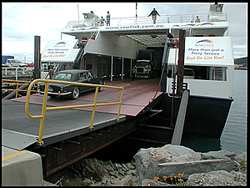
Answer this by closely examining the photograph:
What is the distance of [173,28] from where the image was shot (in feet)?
56.2

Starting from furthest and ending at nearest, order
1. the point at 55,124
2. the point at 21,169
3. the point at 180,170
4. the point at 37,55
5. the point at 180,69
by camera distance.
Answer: the point at 37,55 → the point at 180,69 → the point at 55,124 → the point at 180,170 → the point at 21,169

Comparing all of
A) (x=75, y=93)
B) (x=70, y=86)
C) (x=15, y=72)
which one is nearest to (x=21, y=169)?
(x=70, y=86)

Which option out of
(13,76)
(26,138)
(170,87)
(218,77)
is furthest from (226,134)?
(13,76)

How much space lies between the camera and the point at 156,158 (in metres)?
6.61

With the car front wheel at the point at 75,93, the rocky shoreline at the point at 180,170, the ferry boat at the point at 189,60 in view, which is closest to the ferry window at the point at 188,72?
the ferry boat at the point at 189,60

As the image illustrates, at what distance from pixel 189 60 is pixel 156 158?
7.80 m

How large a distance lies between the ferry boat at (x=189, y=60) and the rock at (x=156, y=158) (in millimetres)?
4723

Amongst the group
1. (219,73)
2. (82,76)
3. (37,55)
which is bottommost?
(82,76)

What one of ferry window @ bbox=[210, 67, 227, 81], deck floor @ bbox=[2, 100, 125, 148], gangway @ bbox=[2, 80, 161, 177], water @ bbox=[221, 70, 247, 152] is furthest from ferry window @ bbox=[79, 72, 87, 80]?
water @ bbox=[221, 70, 247, 152]

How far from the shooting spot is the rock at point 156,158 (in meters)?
6.33

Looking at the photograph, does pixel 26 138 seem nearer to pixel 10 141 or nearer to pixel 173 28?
pixel 10 141

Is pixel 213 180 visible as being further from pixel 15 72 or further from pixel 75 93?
pixel 15 72

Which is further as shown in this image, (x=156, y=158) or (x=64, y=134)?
(x=156, y=158)

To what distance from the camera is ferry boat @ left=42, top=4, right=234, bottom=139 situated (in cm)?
1302
